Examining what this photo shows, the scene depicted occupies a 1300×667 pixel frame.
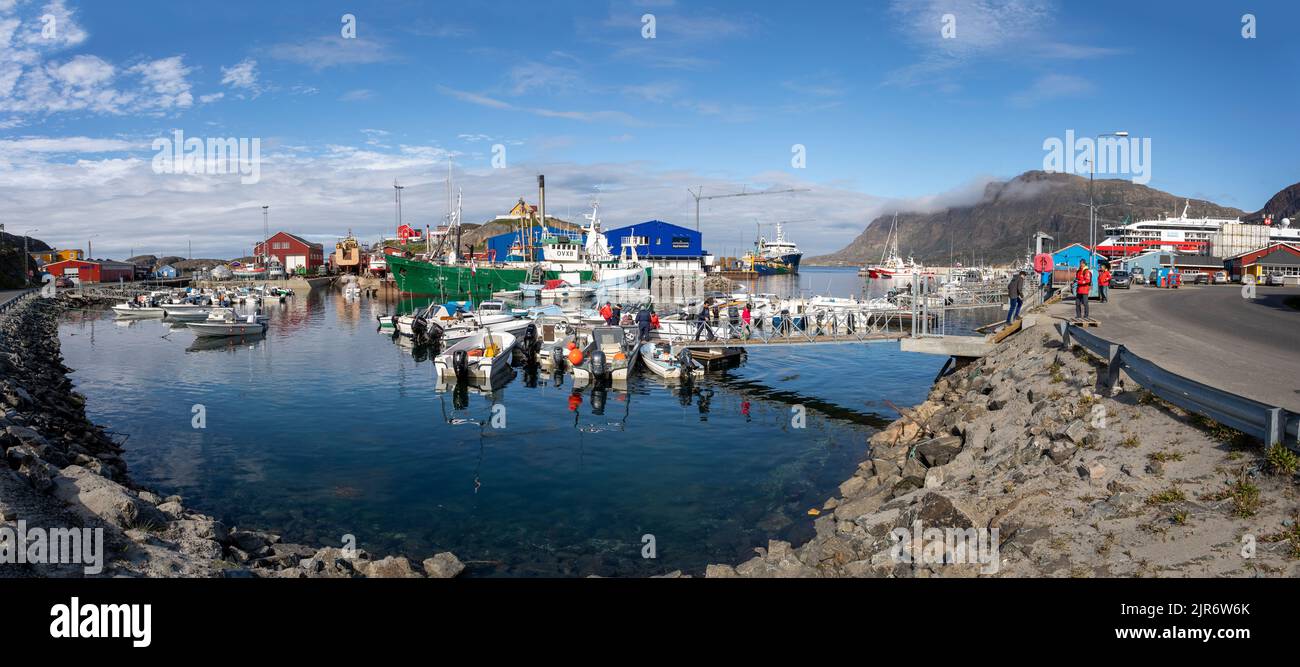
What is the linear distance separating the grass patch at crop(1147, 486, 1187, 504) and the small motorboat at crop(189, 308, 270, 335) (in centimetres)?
5258

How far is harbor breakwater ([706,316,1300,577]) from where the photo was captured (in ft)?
25.3

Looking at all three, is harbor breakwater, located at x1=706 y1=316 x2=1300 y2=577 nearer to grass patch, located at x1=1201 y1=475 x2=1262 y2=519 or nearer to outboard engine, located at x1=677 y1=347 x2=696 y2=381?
grass patch, located at x1=1201 y1=475 x2=1262 y2=519

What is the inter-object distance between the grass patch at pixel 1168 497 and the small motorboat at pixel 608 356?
72.4ft

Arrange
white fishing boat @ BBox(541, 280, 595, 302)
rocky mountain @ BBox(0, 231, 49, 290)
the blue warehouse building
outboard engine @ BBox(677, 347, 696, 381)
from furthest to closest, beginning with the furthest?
the blue warehouse building < white fishing boat @ BBox(541, 280, 595, 302) < rocky mountain @ BBox(0, 231, 49, 290) < outboard engine @ BBox(677, 347, 696, 381)

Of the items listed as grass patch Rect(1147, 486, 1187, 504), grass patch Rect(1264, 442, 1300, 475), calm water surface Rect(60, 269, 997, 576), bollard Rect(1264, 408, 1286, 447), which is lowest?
calm water surface Rect(60, 269, 997, 576)

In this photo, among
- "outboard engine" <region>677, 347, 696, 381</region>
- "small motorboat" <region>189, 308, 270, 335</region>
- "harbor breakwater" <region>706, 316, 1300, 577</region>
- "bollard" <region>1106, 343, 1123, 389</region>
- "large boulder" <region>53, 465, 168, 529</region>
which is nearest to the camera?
"harbor breakwater" <region>706, 316, 1300, 577</region>

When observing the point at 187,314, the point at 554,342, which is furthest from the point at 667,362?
the point at 187,314

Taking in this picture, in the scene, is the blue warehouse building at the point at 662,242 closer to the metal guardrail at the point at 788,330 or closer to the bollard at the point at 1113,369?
the metal guardrail at the point at 788,330

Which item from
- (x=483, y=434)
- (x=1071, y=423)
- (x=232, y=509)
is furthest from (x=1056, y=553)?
(x=483, y=434)

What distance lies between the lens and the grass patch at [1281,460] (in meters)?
8.07

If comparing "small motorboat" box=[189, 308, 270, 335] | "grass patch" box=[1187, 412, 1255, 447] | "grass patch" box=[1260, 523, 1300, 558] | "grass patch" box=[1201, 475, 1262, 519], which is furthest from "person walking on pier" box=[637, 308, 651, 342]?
"small motorboat" box=[189, 308, 270, 335]

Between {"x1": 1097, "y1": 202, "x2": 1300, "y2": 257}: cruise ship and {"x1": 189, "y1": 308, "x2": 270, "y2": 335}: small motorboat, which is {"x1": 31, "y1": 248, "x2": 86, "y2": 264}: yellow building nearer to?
{"x1": 189, "y1": 308, "x2": 270, "y2": 335}: small motorboat

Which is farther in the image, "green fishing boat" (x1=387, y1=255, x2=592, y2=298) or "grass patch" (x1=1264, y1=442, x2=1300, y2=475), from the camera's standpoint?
"green fishing boat" (x1=387, y1=255, x2=592, y2=298)

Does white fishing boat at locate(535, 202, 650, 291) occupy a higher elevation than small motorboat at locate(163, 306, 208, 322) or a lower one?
higher
